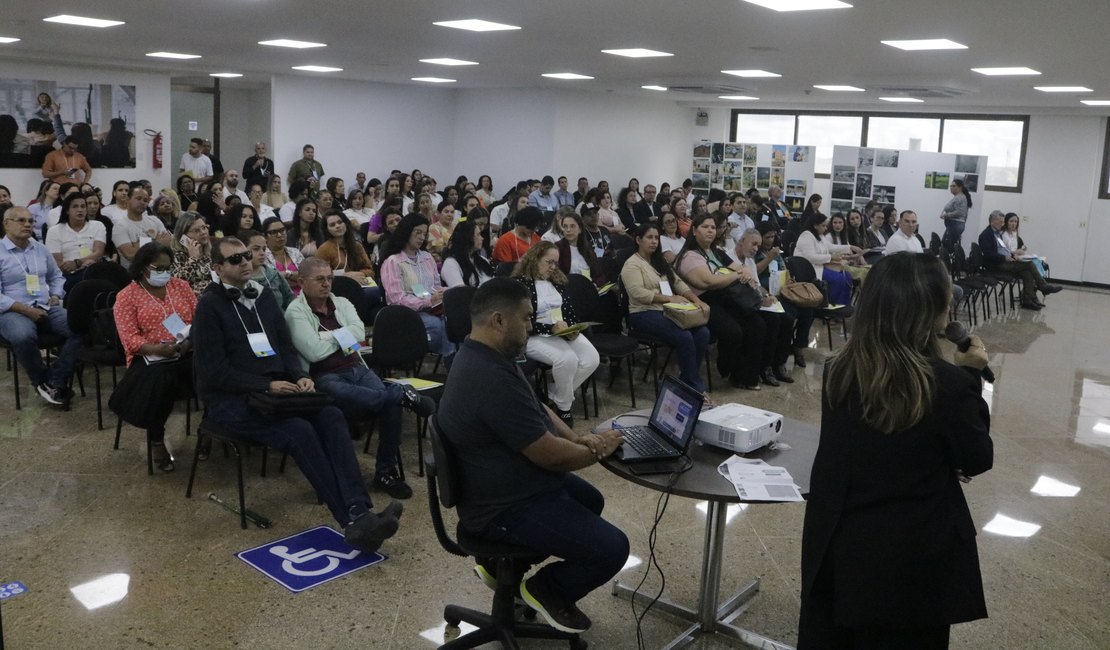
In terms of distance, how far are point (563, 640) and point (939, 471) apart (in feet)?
5.56

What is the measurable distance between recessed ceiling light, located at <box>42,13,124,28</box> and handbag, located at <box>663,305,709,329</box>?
5589 mm

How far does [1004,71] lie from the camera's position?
9.24 metres

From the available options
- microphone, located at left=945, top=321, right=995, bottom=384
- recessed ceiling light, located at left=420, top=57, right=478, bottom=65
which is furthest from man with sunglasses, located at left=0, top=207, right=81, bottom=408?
recessed ceiling light, located at left=420, top=57, right=478, bottom=65

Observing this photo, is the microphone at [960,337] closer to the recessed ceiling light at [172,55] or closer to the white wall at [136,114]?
the recessed ceiling light at [172,55]

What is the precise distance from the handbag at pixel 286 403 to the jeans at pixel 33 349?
228cm

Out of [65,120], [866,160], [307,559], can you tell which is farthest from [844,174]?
[307,559]

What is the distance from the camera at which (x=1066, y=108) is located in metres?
14.3

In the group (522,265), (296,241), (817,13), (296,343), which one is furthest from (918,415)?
(296,241)

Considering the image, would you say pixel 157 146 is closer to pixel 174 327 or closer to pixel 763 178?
pixel 763 178

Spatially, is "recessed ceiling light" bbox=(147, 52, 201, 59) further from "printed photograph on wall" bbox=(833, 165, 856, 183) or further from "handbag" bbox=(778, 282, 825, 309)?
"printed photograph on wall" bbox=(833, 165, 856, 183)

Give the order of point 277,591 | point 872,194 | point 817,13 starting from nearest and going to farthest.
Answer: point 277,591
point 817,13
point 872,194

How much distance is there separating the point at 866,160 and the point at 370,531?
1357 cm

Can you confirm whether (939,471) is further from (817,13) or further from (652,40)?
(652,40)

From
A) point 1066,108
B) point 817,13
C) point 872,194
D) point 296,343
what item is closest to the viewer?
point 296,343
